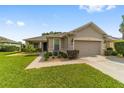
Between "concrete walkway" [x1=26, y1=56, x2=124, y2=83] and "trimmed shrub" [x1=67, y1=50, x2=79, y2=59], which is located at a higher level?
"trimmed shrub" [x1=67, y1=50, x2=79, y2=59]

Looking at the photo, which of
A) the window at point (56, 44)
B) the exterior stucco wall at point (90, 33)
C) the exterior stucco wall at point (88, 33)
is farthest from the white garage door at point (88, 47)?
the window at point (56, 44)

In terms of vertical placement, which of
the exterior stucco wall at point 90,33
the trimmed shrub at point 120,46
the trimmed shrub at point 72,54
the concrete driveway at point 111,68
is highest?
the exterior stucco wall at point 90,33

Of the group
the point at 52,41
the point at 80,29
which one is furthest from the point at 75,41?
the point at 52,41

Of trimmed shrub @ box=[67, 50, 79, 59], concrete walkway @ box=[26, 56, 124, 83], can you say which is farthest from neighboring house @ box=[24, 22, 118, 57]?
concrete walkway @ box=[26, 56, 124, 83]

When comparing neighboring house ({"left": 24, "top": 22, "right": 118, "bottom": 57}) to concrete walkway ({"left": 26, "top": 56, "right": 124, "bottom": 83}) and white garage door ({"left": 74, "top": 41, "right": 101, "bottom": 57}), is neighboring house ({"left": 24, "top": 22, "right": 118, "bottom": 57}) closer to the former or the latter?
white garage door ({"left": 74, "top": 41, "right": 101, "bottom": 57})

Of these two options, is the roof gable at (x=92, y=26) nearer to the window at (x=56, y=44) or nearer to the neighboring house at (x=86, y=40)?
the neighboring house at (x=86, y=40)

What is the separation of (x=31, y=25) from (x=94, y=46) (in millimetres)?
Answer: 13172

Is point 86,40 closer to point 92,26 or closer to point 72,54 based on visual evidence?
point 92,26

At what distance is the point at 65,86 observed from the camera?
8.26 m

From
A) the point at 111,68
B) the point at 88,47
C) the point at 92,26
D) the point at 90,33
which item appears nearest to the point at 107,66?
the point at 111,68

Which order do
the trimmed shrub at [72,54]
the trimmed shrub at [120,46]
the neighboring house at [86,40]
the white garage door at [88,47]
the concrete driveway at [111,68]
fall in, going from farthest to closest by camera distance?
the white garage door at [88,47]
the trimmed shrub at [120,46]
the neighboring house at [86,40]
the trimmed shrub at [72,54]
the concrete driveway at [111,68]

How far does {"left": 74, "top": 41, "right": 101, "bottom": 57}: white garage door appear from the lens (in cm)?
2119

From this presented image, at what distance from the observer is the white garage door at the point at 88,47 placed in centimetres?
2119

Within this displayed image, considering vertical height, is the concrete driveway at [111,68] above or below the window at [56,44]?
below
